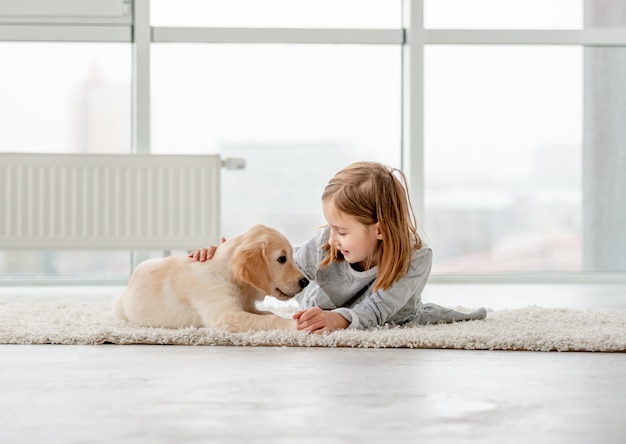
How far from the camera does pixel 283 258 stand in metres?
2.33

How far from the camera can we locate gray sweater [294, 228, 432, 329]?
7.79 ft

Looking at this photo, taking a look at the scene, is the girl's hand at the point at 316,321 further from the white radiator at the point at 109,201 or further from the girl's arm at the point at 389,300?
the white radiator at the point at 109,201

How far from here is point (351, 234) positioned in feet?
7.78

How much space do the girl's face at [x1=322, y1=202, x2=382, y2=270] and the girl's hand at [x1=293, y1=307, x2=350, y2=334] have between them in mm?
192

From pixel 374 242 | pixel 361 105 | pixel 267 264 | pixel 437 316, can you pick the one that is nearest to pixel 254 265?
pixel 267 264

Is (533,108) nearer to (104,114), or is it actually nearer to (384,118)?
(384,118)

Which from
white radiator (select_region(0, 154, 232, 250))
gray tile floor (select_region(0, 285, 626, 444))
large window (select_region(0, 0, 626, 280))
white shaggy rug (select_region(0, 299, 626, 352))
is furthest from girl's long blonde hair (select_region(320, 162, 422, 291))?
large window (select_region(0, 0, 626, 280))

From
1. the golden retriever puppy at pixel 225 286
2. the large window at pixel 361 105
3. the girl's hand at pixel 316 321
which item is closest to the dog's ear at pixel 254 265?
the golden retriever puppy at pixel 225 286

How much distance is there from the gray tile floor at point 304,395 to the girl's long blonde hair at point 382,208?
36 centimetres

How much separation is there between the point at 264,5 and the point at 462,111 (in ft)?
4.25

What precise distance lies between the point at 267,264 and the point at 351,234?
0.25m

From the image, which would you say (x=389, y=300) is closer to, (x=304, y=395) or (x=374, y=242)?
(x=374, y=242)

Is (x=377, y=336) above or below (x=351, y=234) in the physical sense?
below

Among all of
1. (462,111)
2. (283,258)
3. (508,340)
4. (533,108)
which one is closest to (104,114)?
(462,111)
